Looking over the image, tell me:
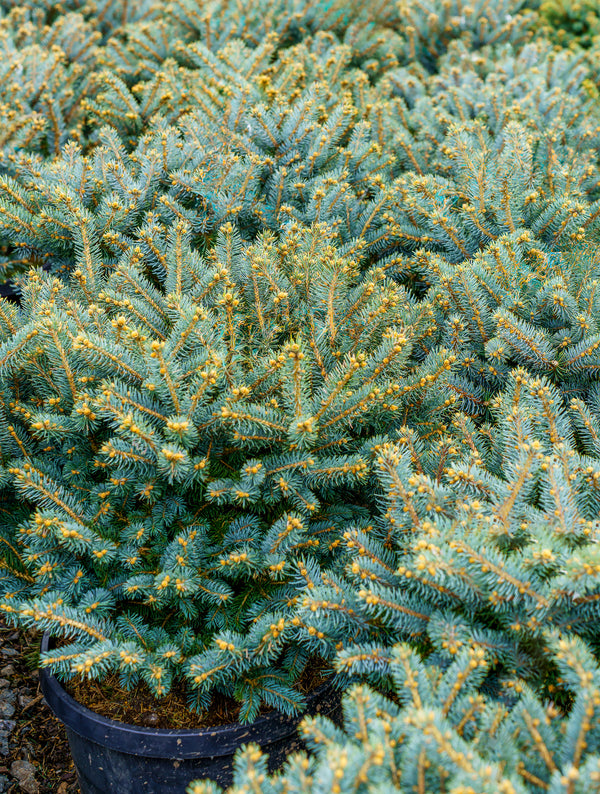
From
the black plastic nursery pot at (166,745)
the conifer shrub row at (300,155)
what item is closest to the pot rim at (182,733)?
the black plastic nursery pot at (166,745)

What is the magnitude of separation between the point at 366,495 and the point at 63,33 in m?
2.91

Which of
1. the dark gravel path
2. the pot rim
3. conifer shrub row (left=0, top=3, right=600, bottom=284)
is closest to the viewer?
the pot rim

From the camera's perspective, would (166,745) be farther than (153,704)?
No

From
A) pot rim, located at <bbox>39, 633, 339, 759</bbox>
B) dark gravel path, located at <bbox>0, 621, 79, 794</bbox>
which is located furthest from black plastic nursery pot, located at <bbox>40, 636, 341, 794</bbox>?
dark gravel path, located at <bbox>0, 621, 79, 794</bbox>

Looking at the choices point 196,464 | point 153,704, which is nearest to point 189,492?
point 196,464

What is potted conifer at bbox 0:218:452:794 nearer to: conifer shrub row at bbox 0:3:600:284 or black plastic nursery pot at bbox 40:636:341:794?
black plastic nursery pot at bbox 40:636:341:794

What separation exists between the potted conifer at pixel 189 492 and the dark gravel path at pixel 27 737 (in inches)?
16.4

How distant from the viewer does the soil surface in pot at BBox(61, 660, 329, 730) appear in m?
1.42

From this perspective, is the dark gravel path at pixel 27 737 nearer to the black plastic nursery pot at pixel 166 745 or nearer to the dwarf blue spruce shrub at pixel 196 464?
the black plastic nursery pot at pixel 166 745

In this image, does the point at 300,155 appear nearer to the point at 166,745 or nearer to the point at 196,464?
the point at 196,464

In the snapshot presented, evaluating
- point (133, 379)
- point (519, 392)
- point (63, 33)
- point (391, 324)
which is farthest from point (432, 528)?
point (63, 33)

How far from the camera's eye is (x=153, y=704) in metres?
1.45

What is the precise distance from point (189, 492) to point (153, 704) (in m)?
0.49

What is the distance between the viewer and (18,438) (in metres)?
1.58
